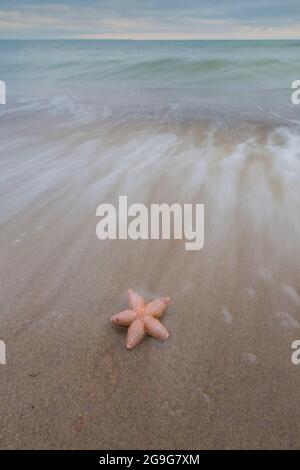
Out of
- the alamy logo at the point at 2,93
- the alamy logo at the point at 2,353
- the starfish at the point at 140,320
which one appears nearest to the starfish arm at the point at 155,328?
the starfish at the point at 140,320

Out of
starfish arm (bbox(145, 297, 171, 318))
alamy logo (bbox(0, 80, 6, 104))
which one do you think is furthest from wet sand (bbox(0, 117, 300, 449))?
alamy logo (bbox(0, 80, 6, 104))

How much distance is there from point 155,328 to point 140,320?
131 millimetres

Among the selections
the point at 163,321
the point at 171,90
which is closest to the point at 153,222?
the point at 163,321

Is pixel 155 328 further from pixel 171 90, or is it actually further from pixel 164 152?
pixel 171 90

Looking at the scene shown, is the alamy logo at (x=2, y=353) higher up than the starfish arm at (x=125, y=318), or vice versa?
the starfish arm at (x=125, y=318)

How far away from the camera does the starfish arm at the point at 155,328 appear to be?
253 cm

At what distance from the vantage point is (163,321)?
9.16 feet

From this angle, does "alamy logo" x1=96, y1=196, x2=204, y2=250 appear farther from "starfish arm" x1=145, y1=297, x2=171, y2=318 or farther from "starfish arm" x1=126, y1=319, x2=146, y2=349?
"starfish arm" x1=126, y1=319, x2=146, y2=349

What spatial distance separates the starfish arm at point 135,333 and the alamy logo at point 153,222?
1.35 metres

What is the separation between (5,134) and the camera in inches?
305

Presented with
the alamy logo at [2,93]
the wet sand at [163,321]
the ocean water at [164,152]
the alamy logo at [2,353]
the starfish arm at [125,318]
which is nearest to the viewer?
the wet sand at [163,321]

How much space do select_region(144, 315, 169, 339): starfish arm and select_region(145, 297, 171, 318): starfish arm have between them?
0.08 m

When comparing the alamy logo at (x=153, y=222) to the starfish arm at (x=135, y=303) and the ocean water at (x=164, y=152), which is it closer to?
the ocean water at (x=164, y=152)
